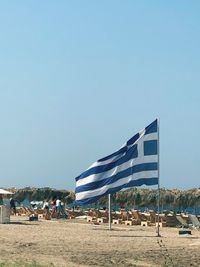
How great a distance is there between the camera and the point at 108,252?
15836 mm

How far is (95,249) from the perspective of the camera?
1641 centimetres

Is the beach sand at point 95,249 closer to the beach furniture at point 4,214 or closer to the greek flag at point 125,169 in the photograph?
the greek flag at point 125,169

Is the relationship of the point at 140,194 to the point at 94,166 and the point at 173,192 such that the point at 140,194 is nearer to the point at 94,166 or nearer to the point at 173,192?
the point at 173,192

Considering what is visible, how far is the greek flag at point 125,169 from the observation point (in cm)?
2161

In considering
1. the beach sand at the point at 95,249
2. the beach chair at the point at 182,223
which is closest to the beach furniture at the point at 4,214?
the beach sand at the point at 95,249

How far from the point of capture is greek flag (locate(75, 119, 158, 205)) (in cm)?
2161

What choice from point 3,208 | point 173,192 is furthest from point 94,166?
point 173,192

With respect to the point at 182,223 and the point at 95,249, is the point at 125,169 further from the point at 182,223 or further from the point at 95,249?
the point at 182,223

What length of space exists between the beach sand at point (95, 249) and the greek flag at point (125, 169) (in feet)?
4.84

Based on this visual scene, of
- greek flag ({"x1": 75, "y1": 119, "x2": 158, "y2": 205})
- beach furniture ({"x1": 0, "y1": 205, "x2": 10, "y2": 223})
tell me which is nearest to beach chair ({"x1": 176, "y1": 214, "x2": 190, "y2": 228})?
greek flag ({"x1": 75, "y1": 119, "x2": 158, "y2": 205})

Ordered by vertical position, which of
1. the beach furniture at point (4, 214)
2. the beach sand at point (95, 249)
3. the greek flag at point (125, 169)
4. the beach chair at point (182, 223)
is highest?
the greek flag at point (125, 169)

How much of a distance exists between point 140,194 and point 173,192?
3703 millimetres

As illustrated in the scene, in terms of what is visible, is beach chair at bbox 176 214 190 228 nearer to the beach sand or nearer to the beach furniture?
the beach sand

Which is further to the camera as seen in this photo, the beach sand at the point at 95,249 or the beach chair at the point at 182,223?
the beach chair at the point at 182,223
